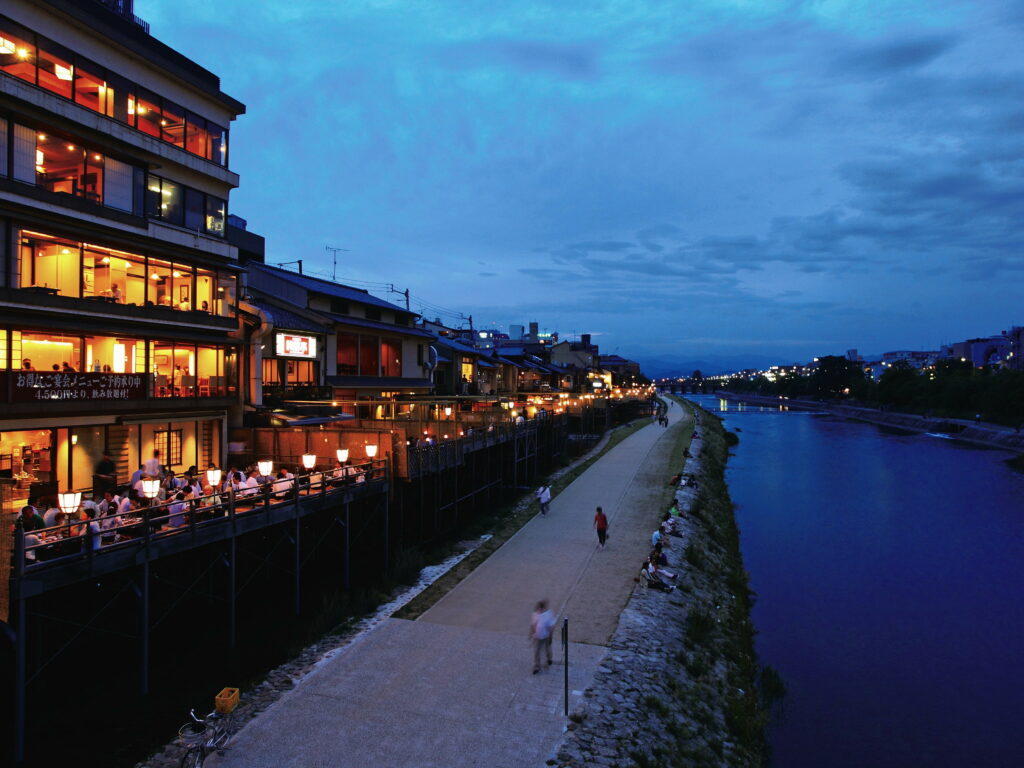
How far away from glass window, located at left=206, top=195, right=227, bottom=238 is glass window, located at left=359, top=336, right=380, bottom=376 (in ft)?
46.9

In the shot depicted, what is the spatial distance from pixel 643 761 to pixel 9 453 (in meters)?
17.9

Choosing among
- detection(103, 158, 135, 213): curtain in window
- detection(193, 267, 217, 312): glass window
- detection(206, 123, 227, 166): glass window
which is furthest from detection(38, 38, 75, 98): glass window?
detection(193, 267, 217, 312): glass window

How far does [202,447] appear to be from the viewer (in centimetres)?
2373

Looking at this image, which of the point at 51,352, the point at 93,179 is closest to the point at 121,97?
the point at 93,179

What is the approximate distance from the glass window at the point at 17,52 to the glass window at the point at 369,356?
73.5 ft

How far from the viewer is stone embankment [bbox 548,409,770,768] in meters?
11.4

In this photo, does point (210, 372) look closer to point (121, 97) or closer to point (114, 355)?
point (114, 355)

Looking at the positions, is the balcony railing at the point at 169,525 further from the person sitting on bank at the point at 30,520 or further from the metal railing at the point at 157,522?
the person sitting on bank at the point at 30,520

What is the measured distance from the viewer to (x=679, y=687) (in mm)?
14031

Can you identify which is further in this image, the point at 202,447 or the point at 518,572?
the point at 202,447

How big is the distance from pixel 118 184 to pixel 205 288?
472 cm

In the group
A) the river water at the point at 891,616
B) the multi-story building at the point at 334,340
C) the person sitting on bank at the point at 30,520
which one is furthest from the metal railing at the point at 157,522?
the river water at the point at 891,616

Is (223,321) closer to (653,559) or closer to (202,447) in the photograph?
(202,447)

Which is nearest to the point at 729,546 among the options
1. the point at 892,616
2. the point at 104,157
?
the point at 892,616
